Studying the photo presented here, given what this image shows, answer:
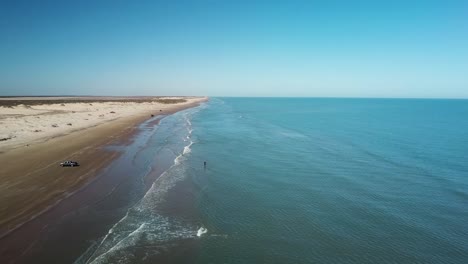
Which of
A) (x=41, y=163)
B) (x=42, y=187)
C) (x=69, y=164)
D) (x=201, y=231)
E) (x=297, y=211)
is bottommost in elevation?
(x=297, y=211)

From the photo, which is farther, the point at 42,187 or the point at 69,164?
the point at 69,164

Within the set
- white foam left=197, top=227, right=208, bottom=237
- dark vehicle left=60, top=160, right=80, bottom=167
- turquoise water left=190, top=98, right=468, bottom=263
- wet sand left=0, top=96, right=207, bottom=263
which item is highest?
dark vehicle left=60, top=160, right=80, bottom=167

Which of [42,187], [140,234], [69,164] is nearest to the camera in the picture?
[140,234]

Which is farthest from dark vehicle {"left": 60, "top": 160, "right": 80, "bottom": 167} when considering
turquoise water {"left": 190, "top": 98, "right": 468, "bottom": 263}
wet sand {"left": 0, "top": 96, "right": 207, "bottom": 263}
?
turquoise water {"left": 190, "top": 98, "right": 468, "bottom": 263}

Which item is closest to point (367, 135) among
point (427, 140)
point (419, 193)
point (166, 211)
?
point (427, 140)

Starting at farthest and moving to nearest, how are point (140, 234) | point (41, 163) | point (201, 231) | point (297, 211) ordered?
point (41, 163) < point (297, 211) < point (201, 231) < point (140, 234)

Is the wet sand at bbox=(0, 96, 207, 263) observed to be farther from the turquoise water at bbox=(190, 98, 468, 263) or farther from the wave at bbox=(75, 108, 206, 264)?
the turquoise water at bbox=(190, 98, 468, 263)

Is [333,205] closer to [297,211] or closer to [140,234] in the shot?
[297,211]

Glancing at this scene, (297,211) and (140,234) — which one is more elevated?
(140,234)

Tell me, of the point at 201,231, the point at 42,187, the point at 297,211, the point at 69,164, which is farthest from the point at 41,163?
the point at 297,211

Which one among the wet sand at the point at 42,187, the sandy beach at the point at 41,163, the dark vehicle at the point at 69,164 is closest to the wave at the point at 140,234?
the wet sand at the point at 42,187
